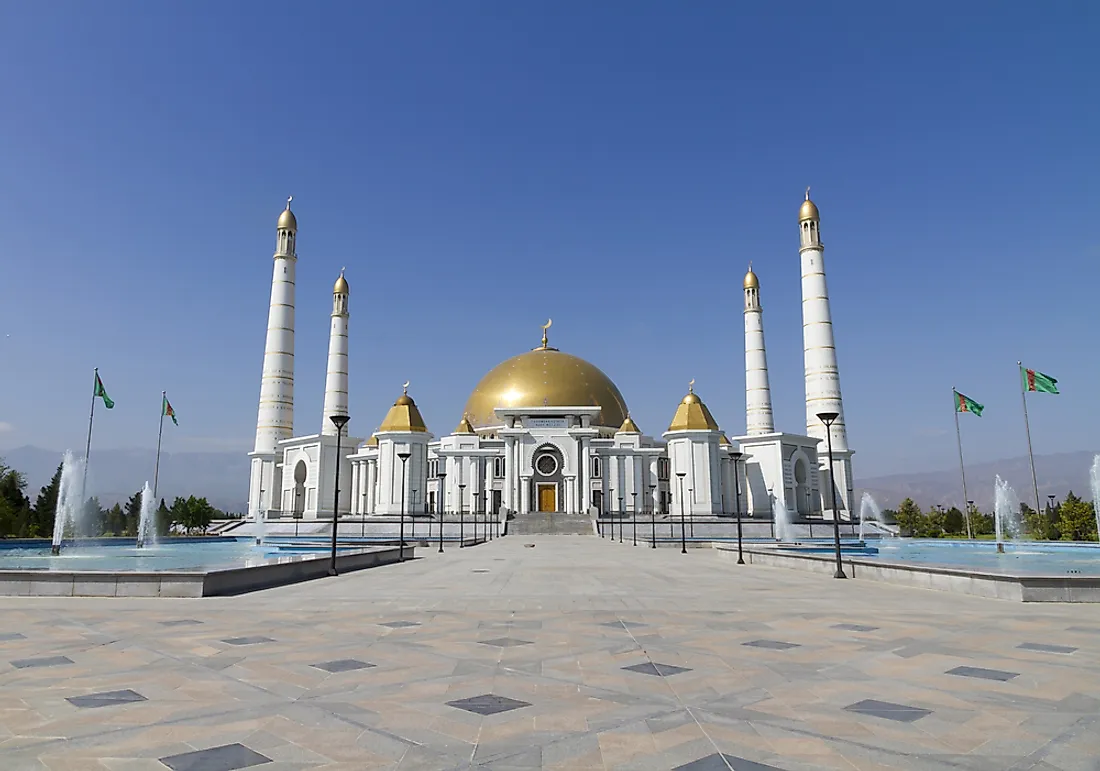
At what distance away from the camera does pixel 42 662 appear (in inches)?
281

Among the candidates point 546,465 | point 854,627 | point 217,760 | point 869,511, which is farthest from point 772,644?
point 869,511

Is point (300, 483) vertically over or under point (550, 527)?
over

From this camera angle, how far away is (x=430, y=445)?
64812 millimetres

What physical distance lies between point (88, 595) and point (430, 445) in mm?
52014

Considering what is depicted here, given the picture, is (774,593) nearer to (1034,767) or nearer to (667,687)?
(667,687)

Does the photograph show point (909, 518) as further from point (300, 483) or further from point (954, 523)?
point (300, 483)

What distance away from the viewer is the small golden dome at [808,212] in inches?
2516

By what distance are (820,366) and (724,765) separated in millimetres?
60807

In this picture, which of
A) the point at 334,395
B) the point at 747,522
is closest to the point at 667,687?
the point at 747,522

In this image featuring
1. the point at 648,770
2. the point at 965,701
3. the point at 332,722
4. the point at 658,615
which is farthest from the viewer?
the point at 658,615

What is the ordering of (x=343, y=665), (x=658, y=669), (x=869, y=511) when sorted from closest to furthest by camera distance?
(x=658, y=669) < (x=343, y=665) < (x=869, y=511)

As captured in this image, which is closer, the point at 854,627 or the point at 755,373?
the point at 854,627

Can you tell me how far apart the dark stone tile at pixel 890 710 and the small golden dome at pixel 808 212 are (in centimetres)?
6409

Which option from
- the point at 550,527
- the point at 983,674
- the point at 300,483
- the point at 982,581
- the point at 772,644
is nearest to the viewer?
the point at 983,674
